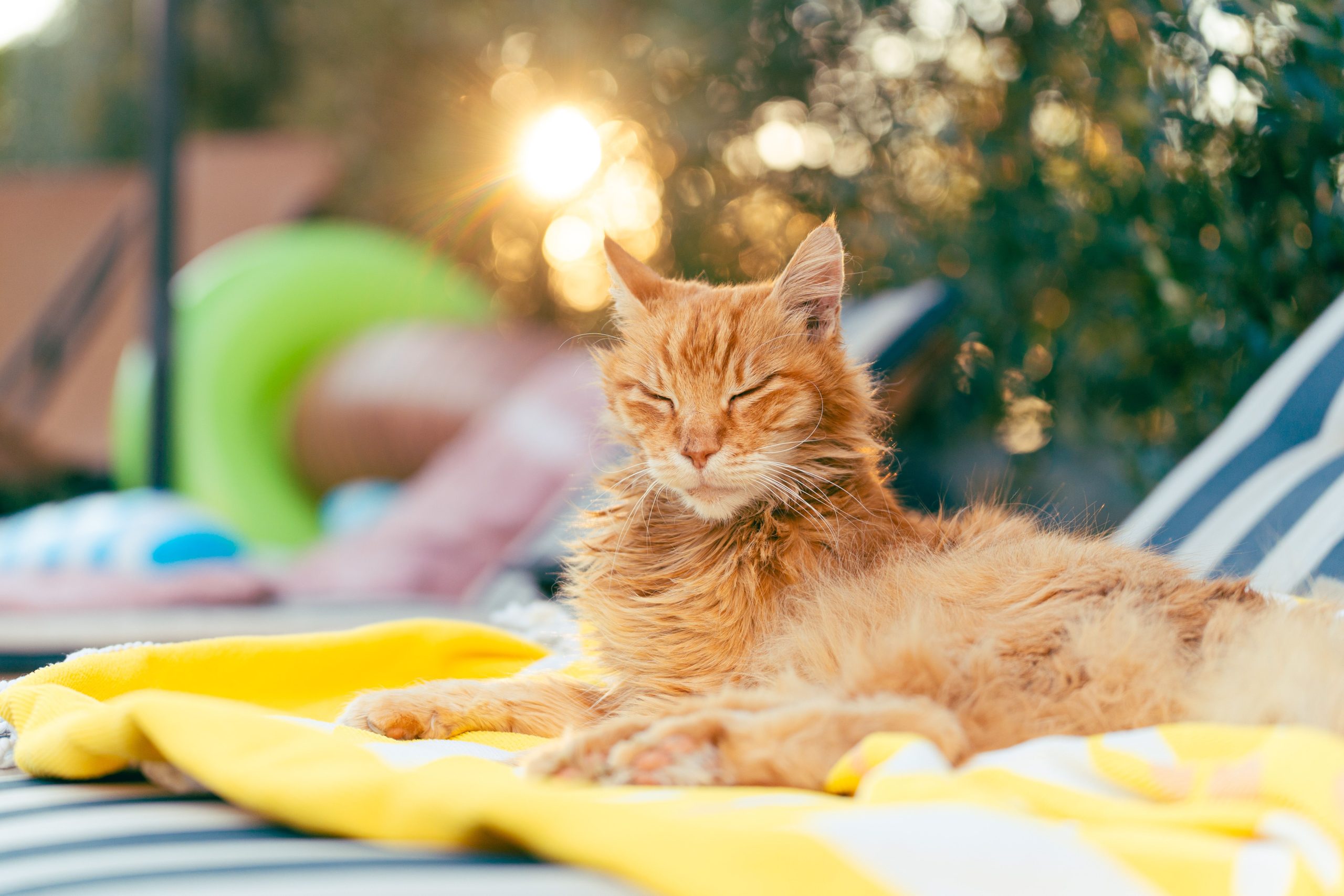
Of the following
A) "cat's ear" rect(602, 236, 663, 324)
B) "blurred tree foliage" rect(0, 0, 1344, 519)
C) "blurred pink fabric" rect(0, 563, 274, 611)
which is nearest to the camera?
"cat's ear" rect(602, 236, 663, 324)

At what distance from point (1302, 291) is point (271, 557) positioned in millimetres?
3690

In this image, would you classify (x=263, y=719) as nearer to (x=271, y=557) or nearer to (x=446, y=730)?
(x=446, y=730)

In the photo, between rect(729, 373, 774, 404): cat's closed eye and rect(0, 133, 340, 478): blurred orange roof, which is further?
rect(0, 133, 340, 478): blurred orange roof

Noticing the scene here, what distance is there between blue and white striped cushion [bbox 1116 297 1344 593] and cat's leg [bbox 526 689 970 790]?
2.67 feet

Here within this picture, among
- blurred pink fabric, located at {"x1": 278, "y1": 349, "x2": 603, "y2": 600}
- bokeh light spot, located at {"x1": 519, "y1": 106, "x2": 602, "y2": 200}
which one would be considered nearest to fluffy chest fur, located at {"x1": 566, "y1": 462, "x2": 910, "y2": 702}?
blurred pink fabric, located at {"x1": 278, "y1": 349, "x2": 603, "y2": 600}

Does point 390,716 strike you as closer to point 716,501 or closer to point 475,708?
point 475,708

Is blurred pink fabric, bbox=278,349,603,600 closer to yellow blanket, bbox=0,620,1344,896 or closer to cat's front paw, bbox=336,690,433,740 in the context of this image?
cat's front paw, bbox=336,690,433,740

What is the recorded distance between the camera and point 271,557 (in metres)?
4.16

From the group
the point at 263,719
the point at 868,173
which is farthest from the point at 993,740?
the point at 868,173

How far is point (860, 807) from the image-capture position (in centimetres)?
72

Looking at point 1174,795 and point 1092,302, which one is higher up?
point 1092,302

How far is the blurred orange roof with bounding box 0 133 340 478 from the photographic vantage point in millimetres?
6371

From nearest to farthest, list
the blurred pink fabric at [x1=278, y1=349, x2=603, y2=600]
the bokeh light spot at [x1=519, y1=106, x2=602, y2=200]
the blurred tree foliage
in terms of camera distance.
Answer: the blurred tree foliage → the blurred pink fabric at [x1=278, y1=349, x2=603, y2=600] → the bokeh light spot at [x1=519, y1=106, x2=602, y2=200]

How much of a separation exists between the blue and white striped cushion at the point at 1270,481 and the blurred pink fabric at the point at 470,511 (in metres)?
1.46
